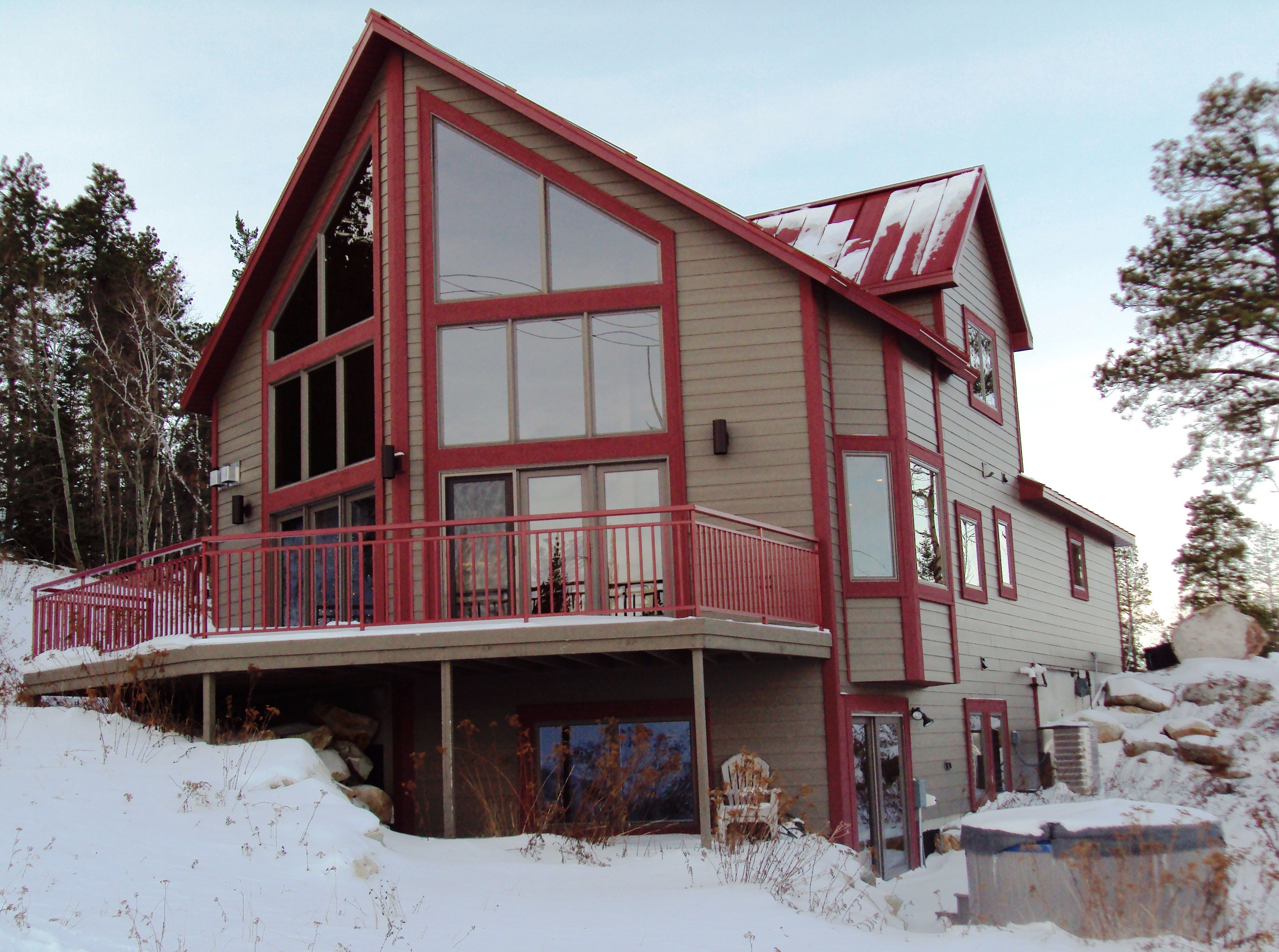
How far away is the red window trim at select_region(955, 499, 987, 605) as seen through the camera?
587 inches

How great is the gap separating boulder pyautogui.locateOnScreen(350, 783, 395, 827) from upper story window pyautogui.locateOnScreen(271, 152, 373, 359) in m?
5.59

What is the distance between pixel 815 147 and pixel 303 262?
8.75m

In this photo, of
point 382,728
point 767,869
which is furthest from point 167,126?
point 767,869

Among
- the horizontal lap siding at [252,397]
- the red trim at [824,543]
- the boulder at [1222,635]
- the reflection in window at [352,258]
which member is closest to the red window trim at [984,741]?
the red trim at [824,543]

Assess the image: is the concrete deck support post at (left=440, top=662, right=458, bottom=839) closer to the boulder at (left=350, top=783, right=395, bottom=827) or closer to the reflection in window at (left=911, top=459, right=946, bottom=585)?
the boulder at (left=350, top=783, right=395, bottom=827)

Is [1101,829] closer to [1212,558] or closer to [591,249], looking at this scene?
[591,249]

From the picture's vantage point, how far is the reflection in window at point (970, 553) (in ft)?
49.6

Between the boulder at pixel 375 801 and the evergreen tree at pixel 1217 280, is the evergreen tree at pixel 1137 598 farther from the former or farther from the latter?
the boulder at pixel 375 801

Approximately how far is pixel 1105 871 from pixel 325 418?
986cm

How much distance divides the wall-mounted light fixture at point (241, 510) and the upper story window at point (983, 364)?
9529mm

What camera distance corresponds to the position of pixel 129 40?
18.3 metres

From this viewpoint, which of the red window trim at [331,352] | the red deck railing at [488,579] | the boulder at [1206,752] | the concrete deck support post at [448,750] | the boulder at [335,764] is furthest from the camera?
the boulder at [1206,752]

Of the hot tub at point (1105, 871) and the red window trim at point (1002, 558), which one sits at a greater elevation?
the red window trim at point (1002, 558)

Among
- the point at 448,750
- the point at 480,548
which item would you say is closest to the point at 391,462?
the point at 480,548
